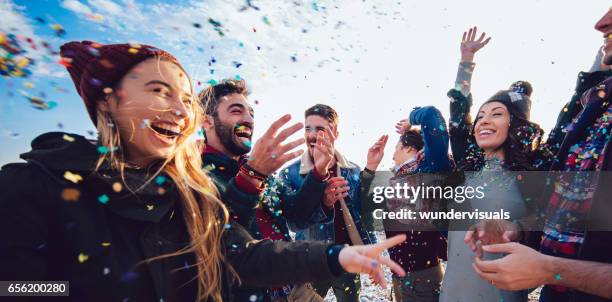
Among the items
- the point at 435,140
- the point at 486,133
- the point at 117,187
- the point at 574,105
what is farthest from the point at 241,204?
the point at 574,105

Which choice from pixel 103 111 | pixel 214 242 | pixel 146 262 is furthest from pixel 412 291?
pixel 103 111

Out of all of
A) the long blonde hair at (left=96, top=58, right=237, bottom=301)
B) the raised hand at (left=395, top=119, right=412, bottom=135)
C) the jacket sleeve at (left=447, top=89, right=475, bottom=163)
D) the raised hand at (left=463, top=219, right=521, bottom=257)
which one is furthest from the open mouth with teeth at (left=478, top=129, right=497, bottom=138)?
the long blonde hair at (left=96, top=58, right=237, bottom=301)

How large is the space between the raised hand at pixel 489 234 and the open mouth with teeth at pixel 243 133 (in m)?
2.27

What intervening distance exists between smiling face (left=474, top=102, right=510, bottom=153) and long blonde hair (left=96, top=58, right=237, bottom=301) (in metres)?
2.75

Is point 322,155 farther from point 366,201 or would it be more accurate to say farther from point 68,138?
point 68,138

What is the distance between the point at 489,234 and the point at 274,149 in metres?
1.84

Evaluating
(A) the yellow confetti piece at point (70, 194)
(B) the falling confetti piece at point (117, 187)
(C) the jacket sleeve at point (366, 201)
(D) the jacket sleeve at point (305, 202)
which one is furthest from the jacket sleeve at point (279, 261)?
(C) the jacket sleeve at point (366, 201)

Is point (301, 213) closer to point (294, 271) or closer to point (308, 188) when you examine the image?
point (308, 188)

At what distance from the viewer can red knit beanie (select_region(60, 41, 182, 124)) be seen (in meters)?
1.89

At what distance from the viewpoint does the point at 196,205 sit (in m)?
1.93

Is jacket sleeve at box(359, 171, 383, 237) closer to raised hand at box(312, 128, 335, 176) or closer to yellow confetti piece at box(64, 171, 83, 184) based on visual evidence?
raised hand at box(312, 128, 335, 176)

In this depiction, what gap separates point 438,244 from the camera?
3912 millimetres

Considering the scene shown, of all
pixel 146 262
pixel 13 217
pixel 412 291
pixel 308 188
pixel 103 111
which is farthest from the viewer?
pixel 412 291

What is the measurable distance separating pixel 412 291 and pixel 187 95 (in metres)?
3.50
